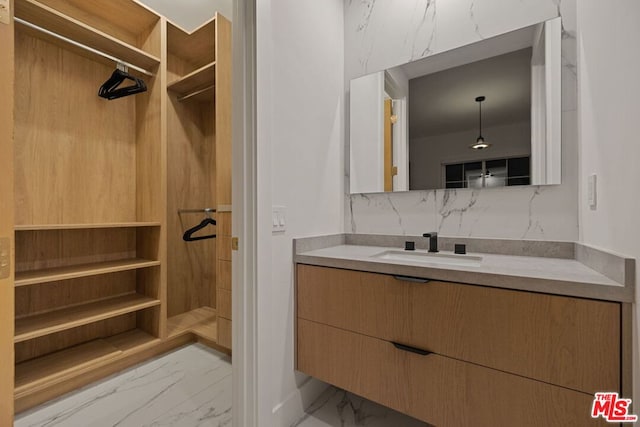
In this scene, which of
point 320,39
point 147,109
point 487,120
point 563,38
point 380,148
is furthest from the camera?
point 147,109

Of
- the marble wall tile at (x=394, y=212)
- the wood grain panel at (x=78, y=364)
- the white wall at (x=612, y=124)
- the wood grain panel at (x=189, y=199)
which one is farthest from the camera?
the wood grain panel at (x=189, y=199)

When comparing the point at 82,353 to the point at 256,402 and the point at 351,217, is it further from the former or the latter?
the point at 351,217

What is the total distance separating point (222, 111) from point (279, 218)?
1.18m

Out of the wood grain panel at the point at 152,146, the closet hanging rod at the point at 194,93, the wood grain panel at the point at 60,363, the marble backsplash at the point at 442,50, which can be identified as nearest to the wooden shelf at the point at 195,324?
the wood grain panel at the point at 60,363

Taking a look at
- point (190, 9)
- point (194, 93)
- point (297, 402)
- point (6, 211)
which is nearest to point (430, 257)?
point (297, 402)

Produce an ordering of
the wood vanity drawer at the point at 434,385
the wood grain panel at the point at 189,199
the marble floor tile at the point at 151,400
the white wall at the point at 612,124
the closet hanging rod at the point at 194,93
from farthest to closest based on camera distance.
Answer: the wood grain panel at the point at 189,199
the closet hanging rod at the point at 194,93
the marble floor tile at the point at 151,400
the wood vanity drawer at the point at 434,385
the white wall at the point at 612,124

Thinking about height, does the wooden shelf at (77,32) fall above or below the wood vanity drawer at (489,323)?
above

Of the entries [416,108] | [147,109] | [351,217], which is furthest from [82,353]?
[416,108]

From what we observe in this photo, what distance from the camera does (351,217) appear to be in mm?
1953

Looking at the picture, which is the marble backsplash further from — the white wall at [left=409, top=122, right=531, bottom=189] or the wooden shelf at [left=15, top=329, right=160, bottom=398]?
the wooden shelf at [left=15, top=329, right=160, bottom=398]

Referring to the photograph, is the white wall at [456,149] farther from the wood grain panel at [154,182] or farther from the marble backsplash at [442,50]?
the wood grain panel at [154,182]

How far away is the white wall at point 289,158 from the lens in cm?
128

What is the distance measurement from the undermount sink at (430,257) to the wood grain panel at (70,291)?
2.14m

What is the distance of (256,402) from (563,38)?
7.34 ft
